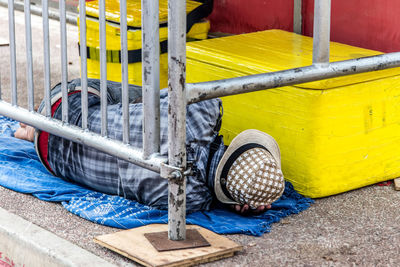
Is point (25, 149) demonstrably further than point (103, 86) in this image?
Yes

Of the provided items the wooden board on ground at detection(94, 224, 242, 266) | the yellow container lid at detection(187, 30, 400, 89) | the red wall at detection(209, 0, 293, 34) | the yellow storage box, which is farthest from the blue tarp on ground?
the red wall at detection(209, 0, 293, 34)

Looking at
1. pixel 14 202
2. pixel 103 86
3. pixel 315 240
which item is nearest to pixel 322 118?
pixel 315 240

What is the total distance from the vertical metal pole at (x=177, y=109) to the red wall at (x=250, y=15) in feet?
6.06

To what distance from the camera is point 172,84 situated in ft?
6.73

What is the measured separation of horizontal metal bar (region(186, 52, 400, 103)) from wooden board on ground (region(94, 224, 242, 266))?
0.46 meters

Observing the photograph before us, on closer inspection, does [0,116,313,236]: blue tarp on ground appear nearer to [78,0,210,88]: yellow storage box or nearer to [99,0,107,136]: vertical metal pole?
[99,0,107,136]: vertical metal pole

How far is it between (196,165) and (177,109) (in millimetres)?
467

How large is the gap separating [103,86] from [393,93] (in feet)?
3.86

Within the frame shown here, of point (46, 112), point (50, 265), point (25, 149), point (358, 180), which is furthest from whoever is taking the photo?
point (25, 149)

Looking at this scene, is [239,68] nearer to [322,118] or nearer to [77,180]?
[322,118]

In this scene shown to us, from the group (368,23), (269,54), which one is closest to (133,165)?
(269,54)

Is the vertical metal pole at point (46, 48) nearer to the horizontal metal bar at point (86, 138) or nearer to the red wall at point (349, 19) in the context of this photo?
the horizontal metal bar at point (86, 138)

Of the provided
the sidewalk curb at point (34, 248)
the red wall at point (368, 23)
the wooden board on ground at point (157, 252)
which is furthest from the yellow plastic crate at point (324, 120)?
the sidewalk curb at point (34, 248)

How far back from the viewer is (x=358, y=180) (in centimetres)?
277
